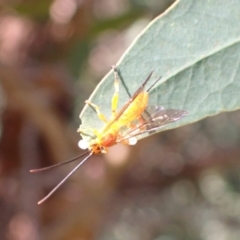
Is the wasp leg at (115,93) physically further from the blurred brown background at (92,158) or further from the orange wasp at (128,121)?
the blurred brown background at (92,158)

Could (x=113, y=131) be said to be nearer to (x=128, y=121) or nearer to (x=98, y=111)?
(x=128, y=121)

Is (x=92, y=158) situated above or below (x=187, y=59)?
above

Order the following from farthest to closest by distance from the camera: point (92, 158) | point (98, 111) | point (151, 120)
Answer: point (92, 158), point (151, 120), point (98, 111)

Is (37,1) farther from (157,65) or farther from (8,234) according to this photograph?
(157,65)

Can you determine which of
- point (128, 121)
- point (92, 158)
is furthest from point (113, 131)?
point (92, 158)

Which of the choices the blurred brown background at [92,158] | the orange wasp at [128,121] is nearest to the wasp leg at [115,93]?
the orange wasp at [128,121]

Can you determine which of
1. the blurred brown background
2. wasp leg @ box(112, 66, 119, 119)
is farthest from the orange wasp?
the blurred brown background

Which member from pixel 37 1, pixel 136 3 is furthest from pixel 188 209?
Result: pixel 37 1
